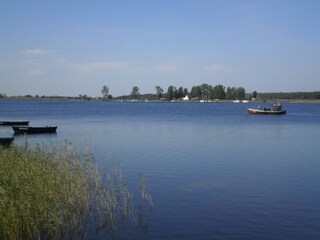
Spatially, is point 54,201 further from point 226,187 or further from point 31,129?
point 31,129

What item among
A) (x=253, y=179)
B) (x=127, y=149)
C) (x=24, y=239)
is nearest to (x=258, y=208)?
(x=253, y=179)

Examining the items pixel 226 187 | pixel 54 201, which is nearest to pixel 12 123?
pixel 226 187

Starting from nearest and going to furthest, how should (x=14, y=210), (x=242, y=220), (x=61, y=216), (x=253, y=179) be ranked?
1. (x=14, y=210)
2. (x=61, y=216)
3. (x=242, y=220)
4. (x=253, y=179)

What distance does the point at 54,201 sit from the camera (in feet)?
47.2

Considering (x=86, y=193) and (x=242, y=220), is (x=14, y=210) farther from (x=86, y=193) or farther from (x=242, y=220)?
(x=242, y=220)

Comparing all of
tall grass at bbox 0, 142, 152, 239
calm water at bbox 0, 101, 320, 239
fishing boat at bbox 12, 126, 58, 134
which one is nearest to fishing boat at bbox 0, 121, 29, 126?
fishing boat at bbox 12, 126, 58, 134

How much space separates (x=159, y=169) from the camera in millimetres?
24891

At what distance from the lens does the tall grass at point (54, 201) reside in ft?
39.0

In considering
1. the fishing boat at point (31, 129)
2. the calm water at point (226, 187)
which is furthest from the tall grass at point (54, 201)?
the fishing boat at point (31, 129)

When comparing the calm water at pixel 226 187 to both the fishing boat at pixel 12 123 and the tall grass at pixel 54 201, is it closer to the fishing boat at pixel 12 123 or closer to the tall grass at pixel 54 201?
the tall grass at pixel 54 201

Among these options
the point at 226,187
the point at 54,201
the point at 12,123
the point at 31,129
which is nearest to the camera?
the point at 54,201

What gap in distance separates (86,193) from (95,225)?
8.08 ft

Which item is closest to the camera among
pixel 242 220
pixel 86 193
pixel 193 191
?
pixel 242 220

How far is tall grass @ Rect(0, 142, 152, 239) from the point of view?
11898 mm
